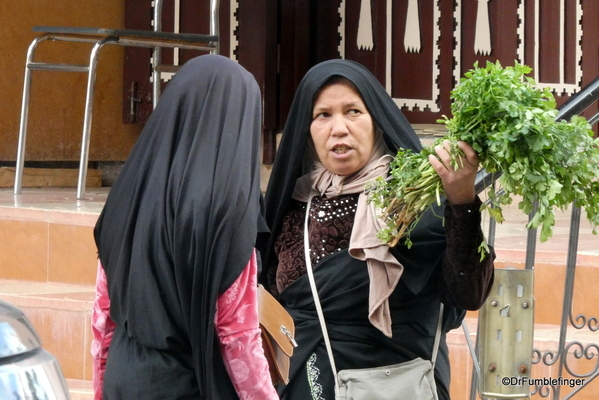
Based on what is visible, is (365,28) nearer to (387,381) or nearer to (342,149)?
(342,149)

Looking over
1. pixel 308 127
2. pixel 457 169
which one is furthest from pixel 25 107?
pixel 457 169

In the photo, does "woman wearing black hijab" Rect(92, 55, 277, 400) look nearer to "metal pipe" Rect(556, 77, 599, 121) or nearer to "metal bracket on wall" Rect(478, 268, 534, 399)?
"metal bracket on wall" Rect(478, 268, 534, 399)

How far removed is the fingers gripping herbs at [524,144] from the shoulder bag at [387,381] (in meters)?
0.47

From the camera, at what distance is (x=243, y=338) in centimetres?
202

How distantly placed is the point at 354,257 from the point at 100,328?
64cm

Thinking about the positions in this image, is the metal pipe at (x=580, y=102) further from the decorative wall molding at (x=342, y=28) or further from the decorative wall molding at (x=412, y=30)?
the decorative wall molding at (x=342, y=28)

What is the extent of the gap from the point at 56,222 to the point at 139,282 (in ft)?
8.61

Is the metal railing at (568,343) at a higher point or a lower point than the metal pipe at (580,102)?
lower

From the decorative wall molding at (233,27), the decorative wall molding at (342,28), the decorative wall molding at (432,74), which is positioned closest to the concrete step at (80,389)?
the decorative wall molding at (233,27)

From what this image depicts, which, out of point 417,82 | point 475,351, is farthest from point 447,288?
point 417,82

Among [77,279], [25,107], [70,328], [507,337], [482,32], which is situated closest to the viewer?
[507,337]

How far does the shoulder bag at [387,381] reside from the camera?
88.8 inches

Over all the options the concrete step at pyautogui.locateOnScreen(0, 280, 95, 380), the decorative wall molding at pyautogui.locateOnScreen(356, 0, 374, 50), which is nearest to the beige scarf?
the concrete step at pyautogui.locateOnScreen(0, 280, 95, 380)

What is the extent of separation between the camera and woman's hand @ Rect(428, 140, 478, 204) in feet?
6.66
